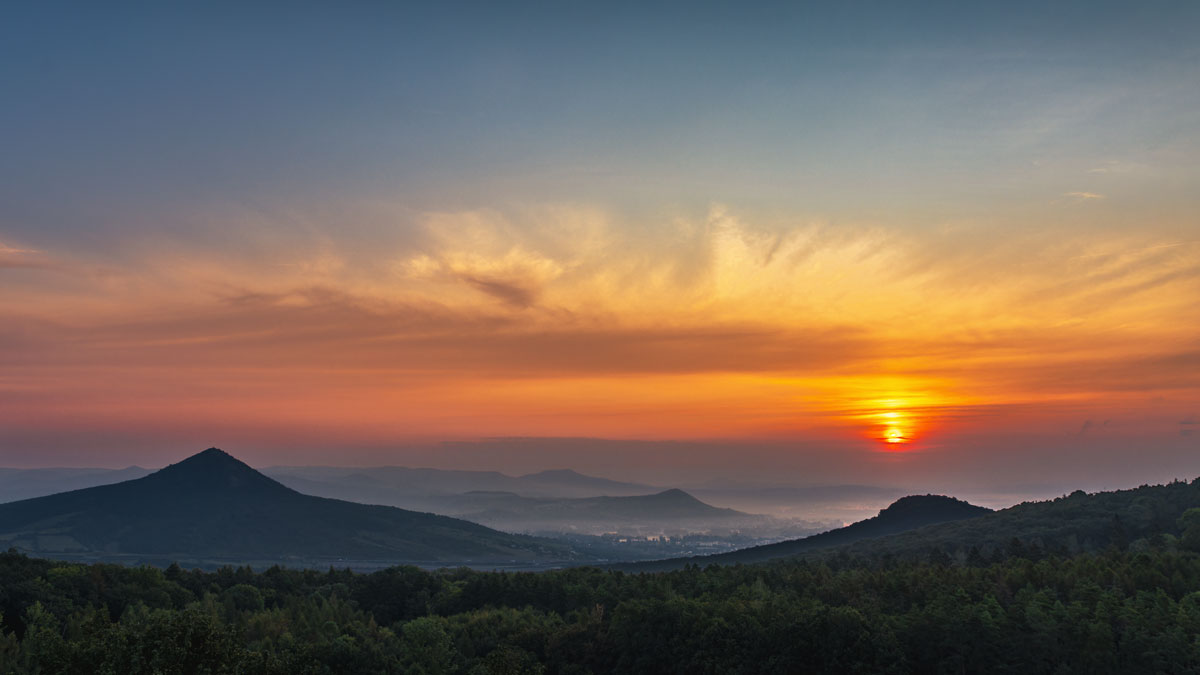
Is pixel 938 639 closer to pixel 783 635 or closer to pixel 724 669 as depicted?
pixel 783 635

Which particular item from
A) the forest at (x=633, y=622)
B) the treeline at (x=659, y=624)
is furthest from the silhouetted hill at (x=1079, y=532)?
the treeline at (x=659, y=624)

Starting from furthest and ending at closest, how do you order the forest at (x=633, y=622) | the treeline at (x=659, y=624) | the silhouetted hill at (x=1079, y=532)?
the silhouetted hill at (x=1079, y=532) < the forest at (x=633, y=622) < the treeline at (x=659, y=624)

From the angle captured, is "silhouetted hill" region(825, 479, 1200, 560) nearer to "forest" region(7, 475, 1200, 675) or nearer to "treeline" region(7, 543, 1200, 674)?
"forest" region(7, 475, 1200, 675)

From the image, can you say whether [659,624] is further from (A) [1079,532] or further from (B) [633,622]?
(A) [1079,532]

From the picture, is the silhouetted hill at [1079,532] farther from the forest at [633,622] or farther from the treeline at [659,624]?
the treeline at [659,624]

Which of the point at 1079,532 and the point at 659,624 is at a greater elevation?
the point at 1079,532

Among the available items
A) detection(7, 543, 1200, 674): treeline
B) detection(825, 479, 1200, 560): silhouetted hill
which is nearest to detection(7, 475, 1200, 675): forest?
detection(7, 543, 1200, 674): treeline

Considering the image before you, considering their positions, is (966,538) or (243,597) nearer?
(243,597)

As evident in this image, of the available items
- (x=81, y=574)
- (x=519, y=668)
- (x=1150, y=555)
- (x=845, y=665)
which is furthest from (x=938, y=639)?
(x=81, y=574)

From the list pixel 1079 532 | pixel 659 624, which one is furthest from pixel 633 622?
pixel 1079 532
